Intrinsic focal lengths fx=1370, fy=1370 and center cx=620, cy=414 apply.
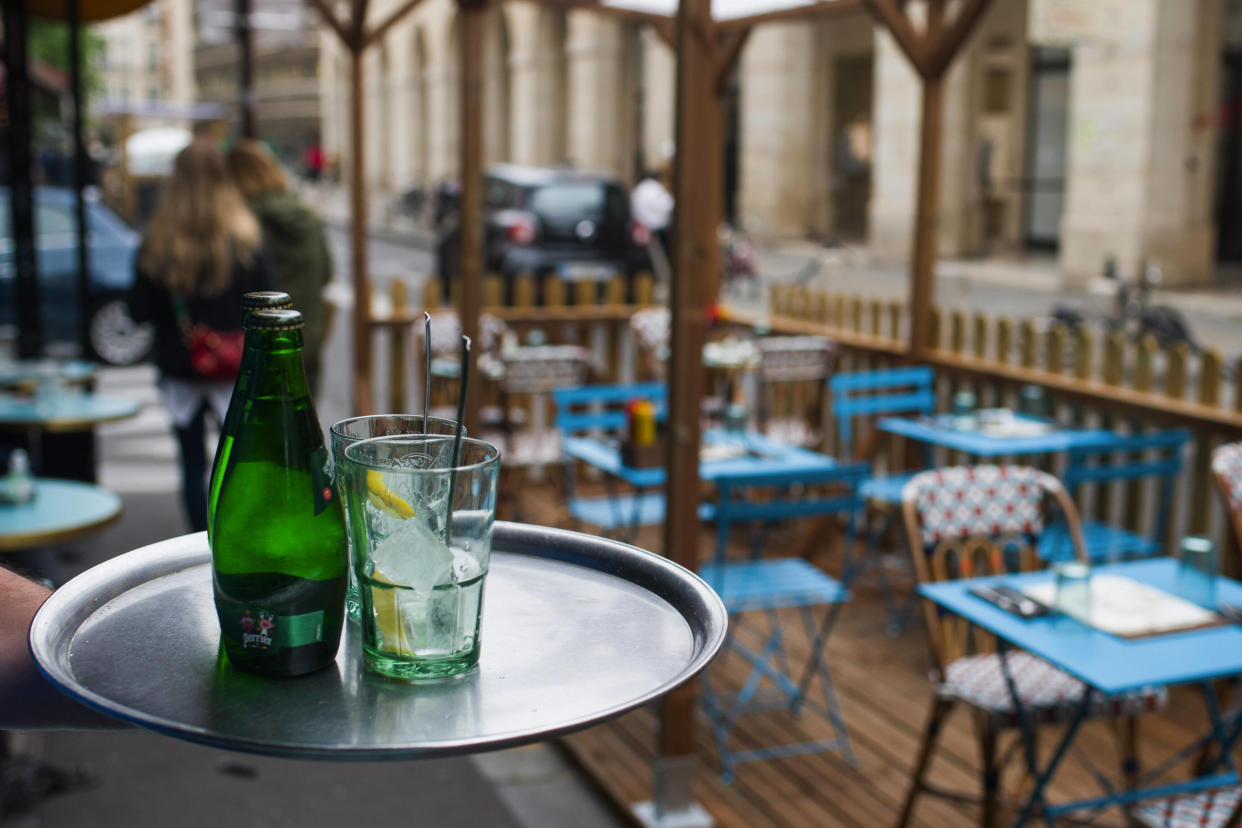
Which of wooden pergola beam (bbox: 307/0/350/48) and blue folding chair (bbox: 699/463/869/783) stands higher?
wooden pergola beam (bbox: 307/0/350/48)

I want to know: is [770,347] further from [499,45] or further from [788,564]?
[499,45]

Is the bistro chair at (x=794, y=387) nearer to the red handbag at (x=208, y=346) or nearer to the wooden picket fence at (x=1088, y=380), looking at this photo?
the wooden picket fence at (x=1088, y=380)

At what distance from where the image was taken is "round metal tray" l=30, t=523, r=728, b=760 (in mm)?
949

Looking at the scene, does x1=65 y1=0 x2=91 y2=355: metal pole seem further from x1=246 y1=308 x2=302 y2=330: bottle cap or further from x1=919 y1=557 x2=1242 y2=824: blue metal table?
x1=246 y1=308 x2=302 y2=330: bottle cap

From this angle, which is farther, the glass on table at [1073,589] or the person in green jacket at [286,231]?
the person in green jacket at [286,231]

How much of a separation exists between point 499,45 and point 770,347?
34.9m

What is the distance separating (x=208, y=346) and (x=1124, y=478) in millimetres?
3684

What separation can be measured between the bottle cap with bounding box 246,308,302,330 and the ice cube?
0.59ft

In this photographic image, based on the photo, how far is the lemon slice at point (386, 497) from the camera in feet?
3.46

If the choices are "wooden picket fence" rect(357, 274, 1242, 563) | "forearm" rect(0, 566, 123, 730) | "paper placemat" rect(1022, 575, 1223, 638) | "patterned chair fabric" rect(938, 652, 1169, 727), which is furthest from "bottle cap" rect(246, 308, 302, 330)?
"wooden picket fence" rect(357, 274, 1242, 563)

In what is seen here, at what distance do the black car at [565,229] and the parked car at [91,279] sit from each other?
4336 millimetres

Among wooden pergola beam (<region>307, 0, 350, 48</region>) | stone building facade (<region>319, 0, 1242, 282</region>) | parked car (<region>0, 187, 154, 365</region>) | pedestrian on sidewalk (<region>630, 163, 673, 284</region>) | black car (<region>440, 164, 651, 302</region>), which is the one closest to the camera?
wooden pergola beam (<region>307, 0, 350, 48</region>)

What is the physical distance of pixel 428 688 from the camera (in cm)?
104

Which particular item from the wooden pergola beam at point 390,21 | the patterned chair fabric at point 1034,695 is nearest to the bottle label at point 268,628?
the patterned chair fabric at point 1034,695
